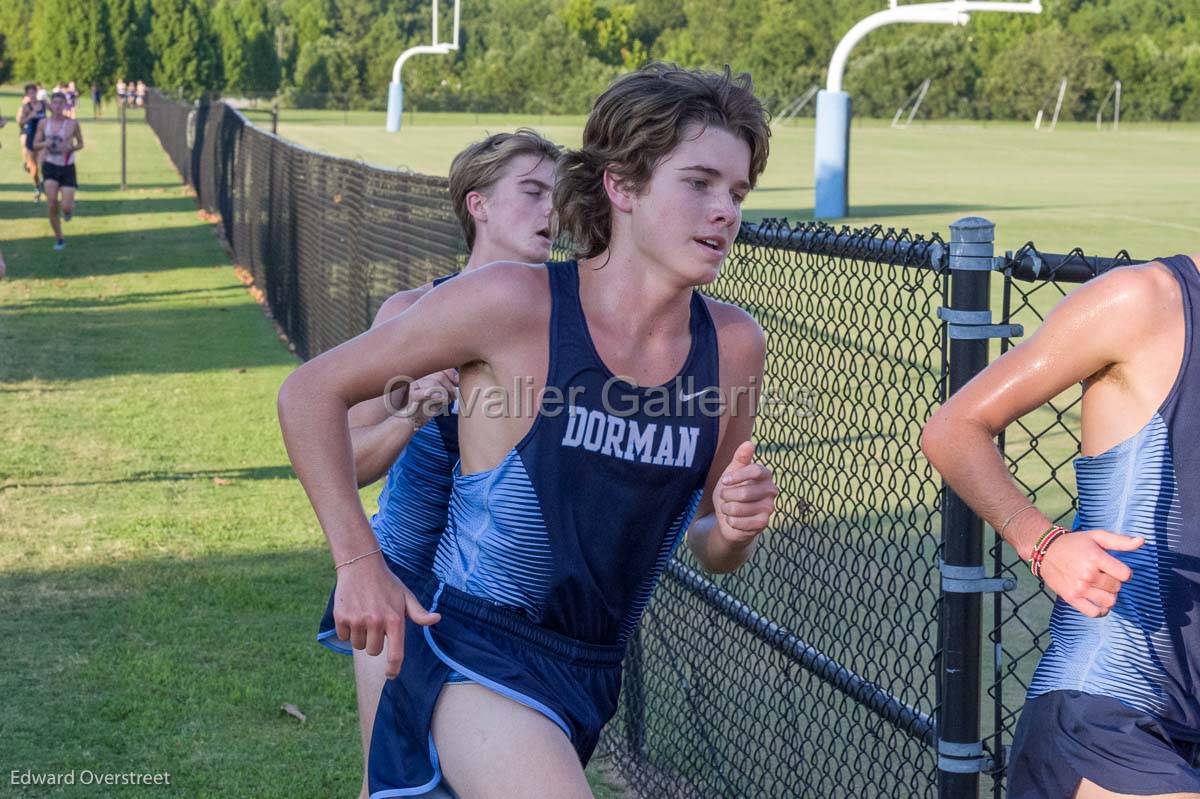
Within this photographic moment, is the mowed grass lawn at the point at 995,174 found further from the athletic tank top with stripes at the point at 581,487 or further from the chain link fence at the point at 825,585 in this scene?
the athletic tank top with stripes at the point at 581,487

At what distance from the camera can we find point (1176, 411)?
8.43 feet

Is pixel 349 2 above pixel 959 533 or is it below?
above

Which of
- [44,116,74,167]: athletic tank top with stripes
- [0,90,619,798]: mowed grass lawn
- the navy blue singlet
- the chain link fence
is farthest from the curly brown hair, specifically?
[44,116,74,167]: athletic tank top with stripes

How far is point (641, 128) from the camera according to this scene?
9.43 ft

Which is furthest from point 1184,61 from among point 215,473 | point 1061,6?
point 215,473

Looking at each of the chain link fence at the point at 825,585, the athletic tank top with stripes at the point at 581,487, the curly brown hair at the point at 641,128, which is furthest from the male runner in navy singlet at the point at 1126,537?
the curly brown hair at the point at 641,128

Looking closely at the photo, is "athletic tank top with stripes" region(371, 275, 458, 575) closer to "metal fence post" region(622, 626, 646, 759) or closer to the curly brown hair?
the curly brown hair

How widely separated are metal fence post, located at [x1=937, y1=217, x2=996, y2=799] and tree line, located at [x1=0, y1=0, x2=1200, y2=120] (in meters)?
76.5

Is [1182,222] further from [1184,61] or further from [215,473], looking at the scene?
→ [1184,61]

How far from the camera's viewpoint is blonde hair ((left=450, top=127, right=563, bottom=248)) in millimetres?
4066

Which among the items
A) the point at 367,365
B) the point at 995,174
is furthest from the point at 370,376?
the point at 995,174

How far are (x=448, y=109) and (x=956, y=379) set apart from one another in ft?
309

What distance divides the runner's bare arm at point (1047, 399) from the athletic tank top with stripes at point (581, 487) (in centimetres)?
46

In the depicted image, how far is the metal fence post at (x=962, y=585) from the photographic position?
3213 millimetres
